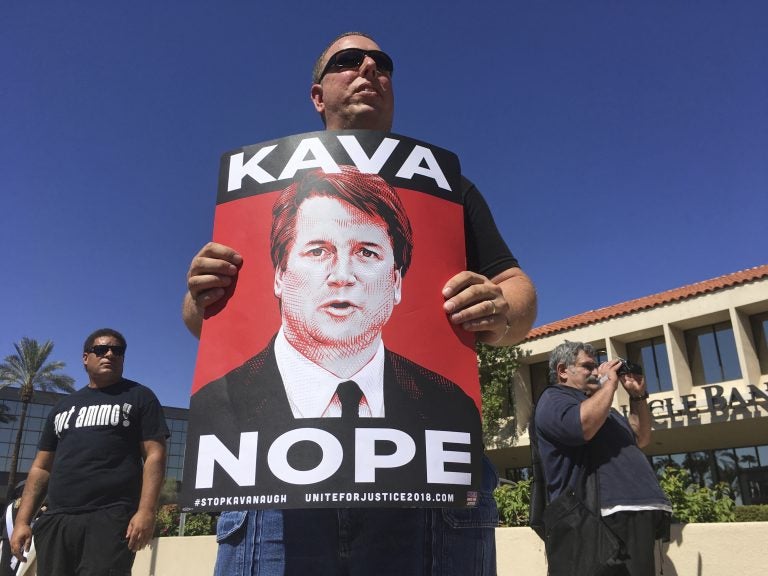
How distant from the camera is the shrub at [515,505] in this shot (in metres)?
6.72

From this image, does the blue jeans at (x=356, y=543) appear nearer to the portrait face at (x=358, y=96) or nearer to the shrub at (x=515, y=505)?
the portrait face at (x=358, y=96)

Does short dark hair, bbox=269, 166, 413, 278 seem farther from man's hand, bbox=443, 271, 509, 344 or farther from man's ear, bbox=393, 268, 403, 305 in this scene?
man's hand, bbox=443, 271, 509, 344

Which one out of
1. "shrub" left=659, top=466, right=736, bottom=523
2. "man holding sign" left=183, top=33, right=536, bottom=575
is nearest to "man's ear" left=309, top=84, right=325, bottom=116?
"man holding sign" left=183, top=33, right=536, bottom=575

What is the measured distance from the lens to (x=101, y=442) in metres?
3.26

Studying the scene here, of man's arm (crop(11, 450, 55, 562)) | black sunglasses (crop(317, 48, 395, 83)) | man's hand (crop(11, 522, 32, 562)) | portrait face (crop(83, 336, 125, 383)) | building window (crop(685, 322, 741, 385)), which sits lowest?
man's hand (crop(11, 522, 32, 562))

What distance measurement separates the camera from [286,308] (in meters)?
1.29

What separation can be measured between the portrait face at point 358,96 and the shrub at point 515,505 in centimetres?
584

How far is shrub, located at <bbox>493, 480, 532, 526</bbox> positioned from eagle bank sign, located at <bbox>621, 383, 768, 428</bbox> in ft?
32.2

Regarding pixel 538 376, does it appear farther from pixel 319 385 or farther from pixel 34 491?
pixel 319 385

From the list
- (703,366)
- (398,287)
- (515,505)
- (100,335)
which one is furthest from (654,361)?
(398,287)

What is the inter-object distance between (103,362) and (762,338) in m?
19.5

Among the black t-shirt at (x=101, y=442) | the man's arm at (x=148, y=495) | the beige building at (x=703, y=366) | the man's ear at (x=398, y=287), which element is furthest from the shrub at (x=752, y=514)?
the man's ear at (x=398, y=287)

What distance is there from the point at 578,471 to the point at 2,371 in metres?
39.8

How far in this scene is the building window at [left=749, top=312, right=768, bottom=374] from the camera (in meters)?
17.4
